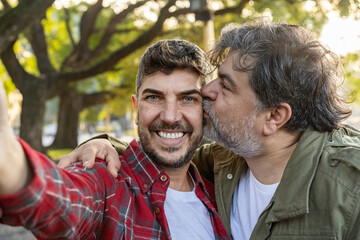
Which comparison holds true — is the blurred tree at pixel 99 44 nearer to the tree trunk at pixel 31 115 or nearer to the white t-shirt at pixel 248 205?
the tree trunk at pixel 31 115

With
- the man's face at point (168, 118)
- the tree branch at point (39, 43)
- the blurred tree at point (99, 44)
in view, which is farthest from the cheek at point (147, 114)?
the tree branch at point (39, 43)

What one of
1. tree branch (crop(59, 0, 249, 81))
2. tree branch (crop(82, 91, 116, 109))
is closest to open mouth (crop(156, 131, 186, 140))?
tree branch (crop(59, 0, 249, 81))

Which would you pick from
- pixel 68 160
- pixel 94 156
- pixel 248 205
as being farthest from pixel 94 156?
pixel 248 205

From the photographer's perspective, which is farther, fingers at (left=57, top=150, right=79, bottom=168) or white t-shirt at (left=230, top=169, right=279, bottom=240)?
white t-shirt at (left=230, top=169, right=279, bottom=240)

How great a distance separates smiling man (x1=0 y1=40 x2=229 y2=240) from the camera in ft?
4.68

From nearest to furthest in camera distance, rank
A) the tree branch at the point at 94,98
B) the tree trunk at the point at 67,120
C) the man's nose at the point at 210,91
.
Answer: the man's nose at the point at 210,91
the tree trunk at the point at 67,120
the tree branch at the point at 94,98

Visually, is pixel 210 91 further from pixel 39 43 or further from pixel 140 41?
pixel 39 43

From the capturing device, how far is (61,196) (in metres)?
1.38

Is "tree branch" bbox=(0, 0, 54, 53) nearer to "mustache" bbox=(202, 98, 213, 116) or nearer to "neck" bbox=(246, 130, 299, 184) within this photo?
A: "mustache" bbox=(202, 98, 213, 116)

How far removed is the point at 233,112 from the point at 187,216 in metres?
0.76

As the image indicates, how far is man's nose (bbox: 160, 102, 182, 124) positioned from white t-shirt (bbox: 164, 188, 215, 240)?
47cm

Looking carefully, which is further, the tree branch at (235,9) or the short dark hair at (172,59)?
the tree branch at (235,9)

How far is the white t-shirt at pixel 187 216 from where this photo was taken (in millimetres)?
2248

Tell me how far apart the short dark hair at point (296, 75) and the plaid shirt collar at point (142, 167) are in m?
0.84
